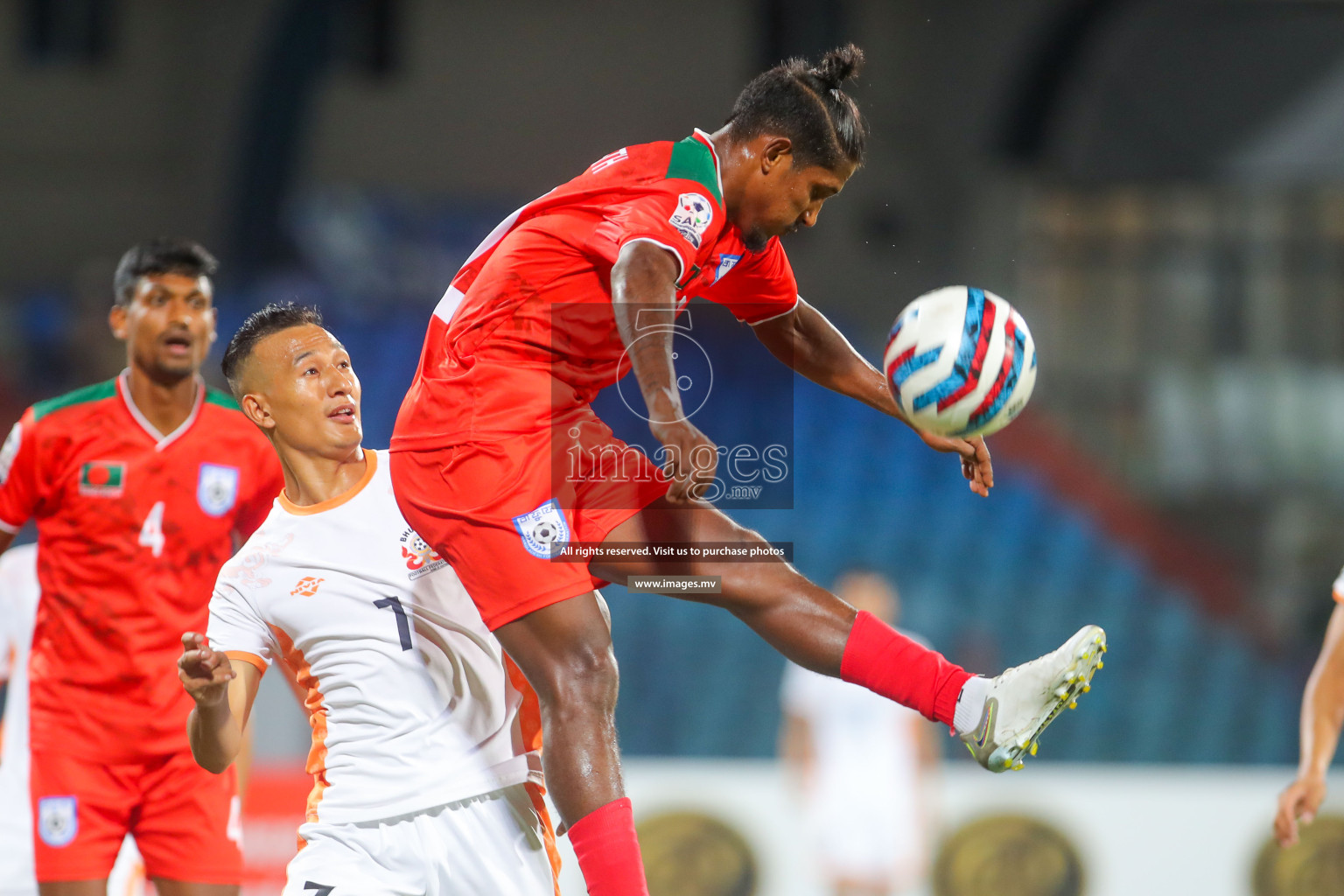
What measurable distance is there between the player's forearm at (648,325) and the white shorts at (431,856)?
42.5 inches

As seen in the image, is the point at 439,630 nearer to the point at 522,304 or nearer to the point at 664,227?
the point at 522,304

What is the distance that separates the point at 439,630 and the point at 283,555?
1.31 ft

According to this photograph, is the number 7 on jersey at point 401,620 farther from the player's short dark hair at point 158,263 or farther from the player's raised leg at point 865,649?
the player's short dark hair at point 158,263

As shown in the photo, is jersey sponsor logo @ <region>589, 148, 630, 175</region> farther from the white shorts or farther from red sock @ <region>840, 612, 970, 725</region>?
the white shorts

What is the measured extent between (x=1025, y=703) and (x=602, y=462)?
100 cm

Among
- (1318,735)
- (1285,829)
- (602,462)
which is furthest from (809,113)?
(1285,829)

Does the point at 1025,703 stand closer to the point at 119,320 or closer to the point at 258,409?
the point at 258,409

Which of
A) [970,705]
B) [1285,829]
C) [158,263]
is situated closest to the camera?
[970,705]

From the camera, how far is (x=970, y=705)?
293 centimetres

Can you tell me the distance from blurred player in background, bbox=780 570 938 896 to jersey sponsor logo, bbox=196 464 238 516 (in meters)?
4.02

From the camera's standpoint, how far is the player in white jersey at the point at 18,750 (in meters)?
4.07

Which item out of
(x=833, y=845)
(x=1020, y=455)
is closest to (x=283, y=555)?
(x=833, y=845)

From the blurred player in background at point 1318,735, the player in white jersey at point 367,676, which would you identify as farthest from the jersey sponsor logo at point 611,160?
the blurred player in background at point 1318,735

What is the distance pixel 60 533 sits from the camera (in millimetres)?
4090
